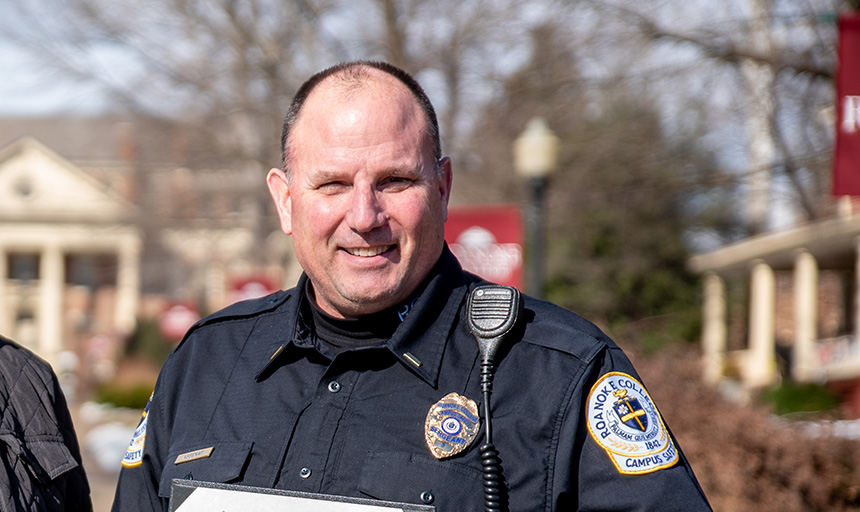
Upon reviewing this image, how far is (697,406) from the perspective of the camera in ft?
22.3

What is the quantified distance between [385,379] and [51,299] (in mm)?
50656

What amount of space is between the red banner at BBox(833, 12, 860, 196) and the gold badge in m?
3.34

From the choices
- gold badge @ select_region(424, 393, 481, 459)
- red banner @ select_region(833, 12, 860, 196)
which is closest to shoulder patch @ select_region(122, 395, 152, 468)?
gold badge @ select_region(424, 393, 481, 459)

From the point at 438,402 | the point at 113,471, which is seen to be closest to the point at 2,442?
the point at 438,402

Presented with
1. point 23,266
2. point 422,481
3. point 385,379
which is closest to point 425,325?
point 385,379

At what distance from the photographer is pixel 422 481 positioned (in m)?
2.05

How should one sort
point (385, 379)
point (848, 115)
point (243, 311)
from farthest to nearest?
point (848, 115) → point (243, 311) → point (385, 379)

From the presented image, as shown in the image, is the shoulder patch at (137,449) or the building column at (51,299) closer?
the shoulder patch at (137,449)

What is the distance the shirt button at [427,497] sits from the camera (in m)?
2.03

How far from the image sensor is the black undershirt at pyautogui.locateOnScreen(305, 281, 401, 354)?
2.30 meters

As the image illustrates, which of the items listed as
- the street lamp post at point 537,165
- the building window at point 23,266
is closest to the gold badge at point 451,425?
the street lamp post at point 537,165

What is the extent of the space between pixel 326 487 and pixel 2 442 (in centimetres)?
107

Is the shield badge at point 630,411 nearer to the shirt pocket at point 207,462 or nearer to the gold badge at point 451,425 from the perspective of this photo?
the gold badge at point 451,425

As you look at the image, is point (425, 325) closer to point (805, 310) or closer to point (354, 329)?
→ point (354, 329)
